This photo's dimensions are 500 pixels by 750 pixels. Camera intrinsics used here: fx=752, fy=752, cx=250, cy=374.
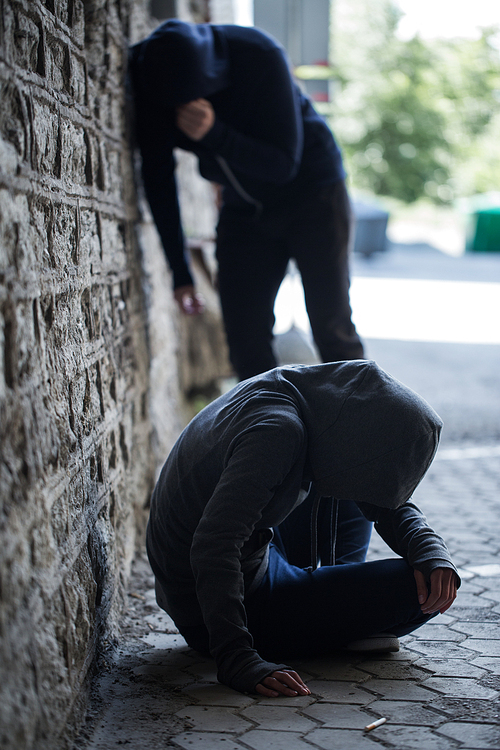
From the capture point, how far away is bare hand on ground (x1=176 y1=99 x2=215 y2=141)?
267 cm

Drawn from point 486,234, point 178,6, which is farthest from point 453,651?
point 486,234

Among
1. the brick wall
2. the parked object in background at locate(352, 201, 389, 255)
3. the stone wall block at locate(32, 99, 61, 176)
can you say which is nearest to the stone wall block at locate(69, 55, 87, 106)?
the brick wall

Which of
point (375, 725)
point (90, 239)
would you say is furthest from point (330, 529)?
point (90, 239)

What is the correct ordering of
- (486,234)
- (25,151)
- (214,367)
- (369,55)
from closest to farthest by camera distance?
1. (25,151)
2. (214,367)
3. (486,234)
4. (369,55)

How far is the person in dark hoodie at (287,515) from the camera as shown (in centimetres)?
167

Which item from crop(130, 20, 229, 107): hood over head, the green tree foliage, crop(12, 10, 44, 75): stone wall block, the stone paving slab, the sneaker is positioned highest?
the green tree foliage

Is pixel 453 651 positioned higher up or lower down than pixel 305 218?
lower down

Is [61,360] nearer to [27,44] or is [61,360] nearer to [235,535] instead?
[235,535]

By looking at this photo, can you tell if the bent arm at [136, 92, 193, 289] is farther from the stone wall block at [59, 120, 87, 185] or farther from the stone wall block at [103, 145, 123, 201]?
the stone wall block at [59, 120, 87, 185]

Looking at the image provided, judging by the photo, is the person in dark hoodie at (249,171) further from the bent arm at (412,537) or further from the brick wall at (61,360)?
the bent arm at (412,537)

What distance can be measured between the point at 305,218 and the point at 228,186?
36 centimetres

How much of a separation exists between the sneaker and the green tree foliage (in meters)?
27.1

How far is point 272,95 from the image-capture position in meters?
2.71

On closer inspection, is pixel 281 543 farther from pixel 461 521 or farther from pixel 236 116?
pixel 236 116
